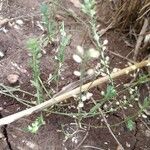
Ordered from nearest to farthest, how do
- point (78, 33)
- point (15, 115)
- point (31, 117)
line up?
point (15, 115) → point (31, 117) → point (78, 33)

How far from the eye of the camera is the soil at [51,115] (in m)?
2.01

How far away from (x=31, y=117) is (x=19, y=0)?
0.74 metres

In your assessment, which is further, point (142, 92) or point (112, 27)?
point (112, 27)

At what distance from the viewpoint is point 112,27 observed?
2.46 m

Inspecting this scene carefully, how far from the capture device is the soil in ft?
6.59

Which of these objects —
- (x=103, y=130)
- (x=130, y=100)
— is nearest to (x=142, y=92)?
(x=130, y=100)

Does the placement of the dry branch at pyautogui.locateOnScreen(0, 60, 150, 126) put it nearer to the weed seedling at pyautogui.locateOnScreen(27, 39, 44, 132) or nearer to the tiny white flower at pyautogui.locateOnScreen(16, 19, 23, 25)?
the weed seedling at pyautogui.locateOnScreen(27, 39, 44, 132)

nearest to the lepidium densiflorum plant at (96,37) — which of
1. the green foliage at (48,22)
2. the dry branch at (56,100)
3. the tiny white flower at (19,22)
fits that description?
the dry branch at (56,100)

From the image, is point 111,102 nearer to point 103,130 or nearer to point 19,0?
point 103,130

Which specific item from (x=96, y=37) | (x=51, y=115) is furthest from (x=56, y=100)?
(x=96, y=37)

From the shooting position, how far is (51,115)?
2.09 metres

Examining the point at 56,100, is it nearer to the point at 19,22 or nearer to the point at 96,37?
the point at 96,37

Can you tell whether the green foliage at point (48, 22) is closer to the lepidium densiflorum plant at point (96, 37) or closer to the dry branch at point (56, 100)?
the lepidium densiflorum plant at point (96, 37)

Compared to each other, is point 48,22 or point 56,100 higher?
point 48,22
